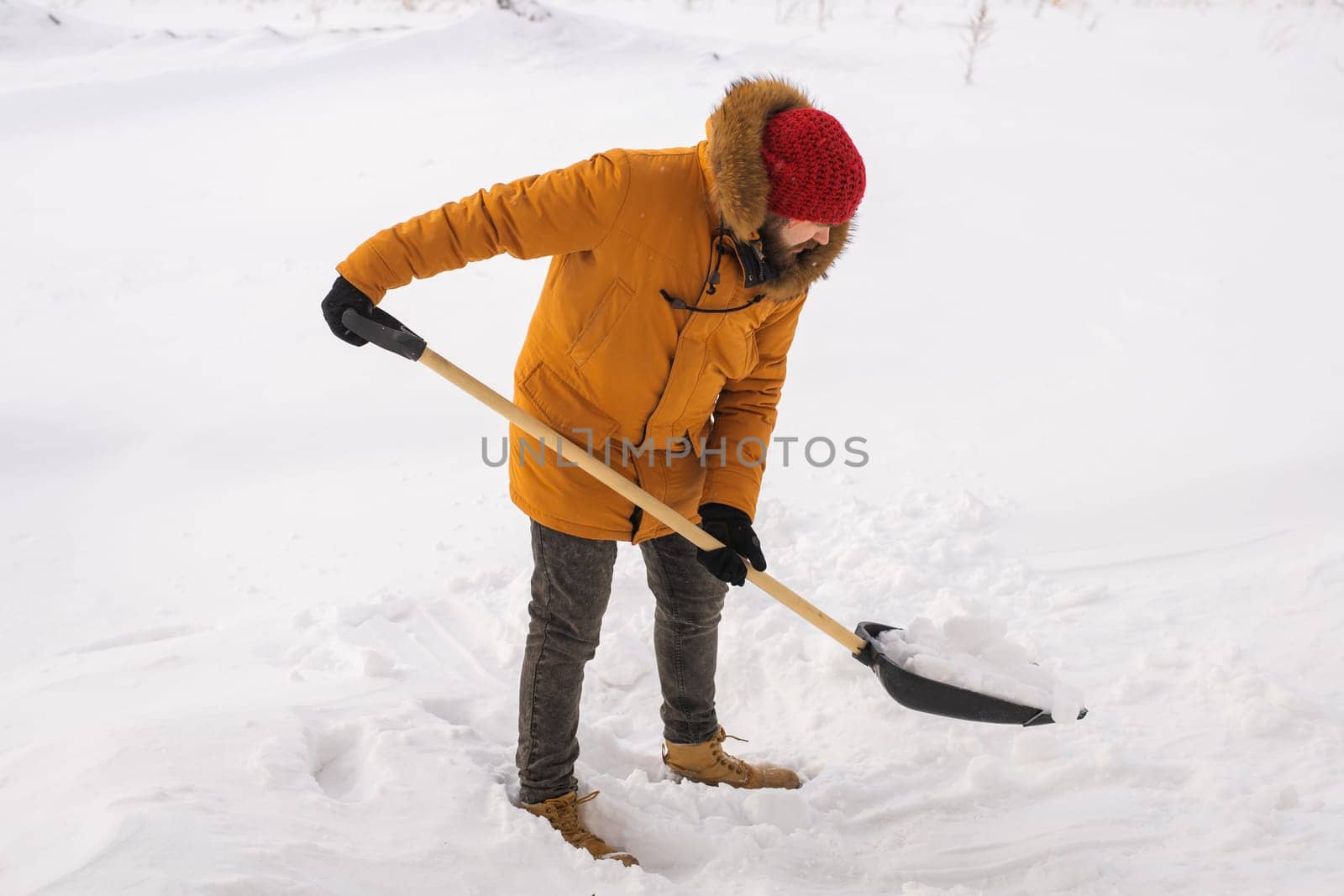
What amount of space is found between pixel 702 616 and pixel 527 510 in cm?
50

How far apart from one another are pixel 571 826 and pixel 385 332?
1.07 meters

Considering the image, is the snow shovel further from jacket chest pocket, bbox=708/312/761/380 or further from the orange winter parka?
jacket chest pocket, bbox=708/312/761/380

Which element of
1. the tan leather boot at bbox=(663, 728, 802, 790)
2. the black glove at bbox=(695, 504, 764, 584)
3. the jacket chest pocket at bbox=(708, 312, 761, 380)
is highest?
the jacket chest pocket at bbox=(708, 312, 761, 380)

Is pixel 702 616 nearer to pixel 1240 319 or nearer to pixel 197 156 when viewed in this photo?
pixel 1240 319

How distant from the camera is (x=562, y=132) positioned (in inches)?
258

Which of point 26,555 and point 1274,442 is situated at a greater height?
point 1274,442

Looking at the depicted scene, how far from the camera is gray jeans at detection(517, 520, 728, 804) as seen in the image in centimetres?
202

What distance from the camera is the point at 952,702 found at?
220 centimetres

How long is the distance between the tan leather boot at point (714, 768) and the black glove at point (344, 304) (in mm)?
1228

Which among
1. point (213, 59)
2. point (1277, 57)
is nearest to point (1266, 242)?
point (1277, 57)

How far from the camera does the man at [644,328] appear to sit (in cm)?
177

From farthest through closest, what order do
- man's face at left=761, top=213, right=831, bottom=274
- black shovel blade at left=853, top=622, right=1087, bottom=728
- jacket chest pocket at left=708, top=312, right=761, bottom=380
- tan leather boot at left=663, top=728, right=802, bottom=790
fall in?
tan leather boot at left=663, top=728, right=802, bottom=790 → black shovel blade at left=853, top=622, right=1087, bottom=728 → jacket chest pocket at left=708, top=312, right=761, bottom=380 → man's face at left=761, top=213, right=831, bottom=274

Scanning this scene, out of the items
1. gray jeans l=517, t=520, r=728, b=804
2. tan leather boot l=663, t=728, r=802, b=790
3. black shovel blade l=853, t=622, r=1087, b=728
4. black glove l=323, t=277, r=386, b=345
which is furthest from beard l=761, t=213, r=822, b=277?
tan leather boot l=663, t=728, r=802, b=790

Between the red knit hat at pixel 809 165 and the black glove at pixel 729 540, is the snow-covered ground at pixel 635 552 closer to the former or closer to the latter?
the black glove at pixel 729 540
